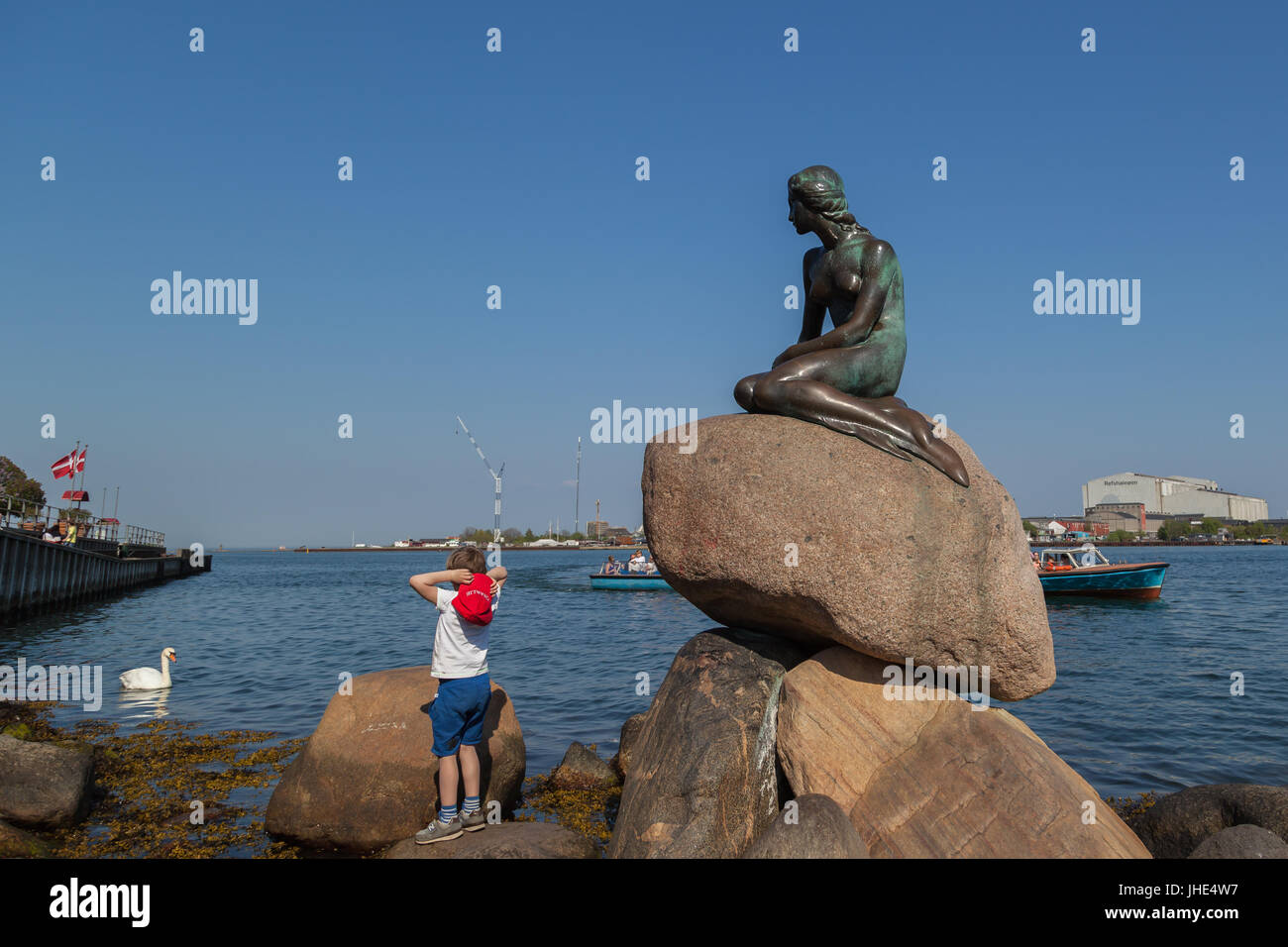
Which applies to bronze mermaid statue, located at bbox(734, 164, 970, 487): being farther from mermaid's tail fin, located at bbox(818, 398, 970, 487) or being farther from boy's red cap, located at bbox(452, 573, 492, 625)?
boy's red cap, located at bbox(452, 573, 492, 625)

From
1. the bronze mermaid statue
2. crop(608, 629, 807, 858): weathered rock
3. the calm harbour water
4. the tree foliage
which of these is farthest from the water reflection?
the tree foliage

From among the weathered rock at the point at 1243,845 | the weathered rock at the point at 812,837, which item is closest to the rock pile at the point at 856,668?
the weathered rock at the point at 812,837

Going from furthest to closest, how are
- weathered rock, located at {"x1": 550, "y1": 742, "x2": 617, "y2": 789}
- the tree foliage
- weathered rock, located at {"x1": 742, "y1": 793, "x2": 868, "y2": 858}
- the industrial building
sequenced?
the industrial building < the tree foliage < weathered rock, located at {"x1": 550, "y1": 742, "x2": 617, "y2": 789} < weathered rock, located at {"x1": 742, "y1": 793, "x2": 868, "y2": 858}

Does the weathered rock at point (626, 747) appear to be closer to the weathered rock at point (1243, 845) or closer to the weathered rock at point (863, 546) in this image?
the weathered rock at point (863, 546)

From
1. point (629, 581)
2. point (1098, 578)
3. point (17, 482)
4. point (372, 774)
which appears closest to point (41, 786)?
point (372, 774)

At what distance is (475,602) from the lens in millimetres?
6848

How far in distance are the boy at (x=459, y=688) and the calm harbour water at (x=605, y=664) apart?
499 cm

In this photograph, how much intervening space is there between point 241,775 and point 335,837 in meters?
3.67

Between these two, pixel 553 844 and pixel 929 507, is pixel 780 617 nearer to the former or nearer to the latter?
pixel 929 507

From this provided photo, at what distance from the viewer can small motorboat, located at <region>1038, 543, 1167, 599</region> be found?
36.4 m

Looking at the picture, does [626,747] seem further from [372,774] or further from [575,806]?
[372,774]

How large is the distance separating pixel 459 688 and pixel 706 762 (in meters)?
2.21

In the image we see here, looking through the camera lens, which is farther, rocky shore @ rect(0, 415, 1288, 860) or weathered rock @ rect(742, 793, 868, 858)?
rocky shore @ rect(0, 415, 1288, 860)

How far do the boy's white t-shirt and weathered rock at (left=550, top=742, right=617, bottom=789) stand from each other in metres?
4.18
